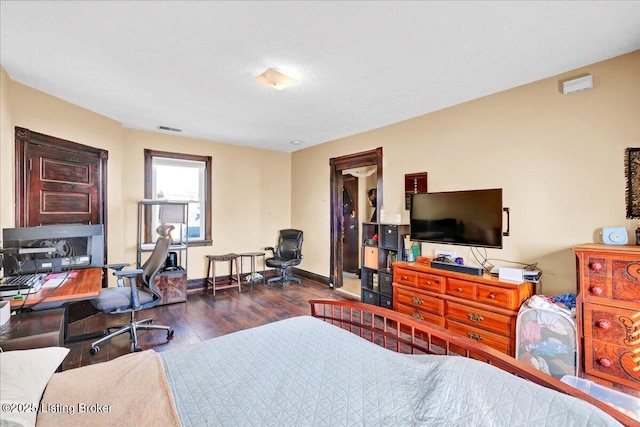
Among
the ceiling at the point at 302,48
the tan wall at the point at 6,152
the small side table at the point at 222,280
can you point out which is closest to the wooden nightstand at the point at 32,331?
the tan wall at the point at 6,152

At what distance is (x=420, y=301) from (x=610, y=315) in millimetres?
1448

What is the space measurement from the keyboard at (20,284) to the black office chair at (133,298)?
493 millimetres

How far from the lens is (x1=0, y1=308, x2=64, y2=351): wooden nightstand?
1.67m

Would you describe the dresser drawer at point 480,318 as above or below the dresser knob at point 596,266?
below

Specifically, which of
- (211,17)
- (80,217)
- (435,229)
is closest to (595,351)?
(435,229)

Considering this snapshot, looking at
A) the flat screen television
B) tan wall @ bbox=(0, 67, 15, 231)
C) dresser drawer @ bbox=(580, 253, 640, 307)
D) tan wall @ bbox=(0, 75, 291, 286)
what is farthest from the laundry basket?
tan wall @ bbox=(0, 67, 15, 231)

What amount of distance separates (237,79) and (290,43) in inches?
30.6

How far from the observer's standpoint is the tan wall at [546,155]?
224 centimetres

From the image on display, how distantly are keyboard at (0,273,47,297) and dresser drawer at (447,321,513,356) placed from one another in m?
3.50

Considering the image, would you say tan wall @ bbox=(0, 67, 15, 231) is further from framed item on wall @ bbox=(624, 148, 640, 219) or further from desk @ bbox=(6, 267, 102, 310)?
framed item on wall @ bbox=(624, 148, 640, 219)

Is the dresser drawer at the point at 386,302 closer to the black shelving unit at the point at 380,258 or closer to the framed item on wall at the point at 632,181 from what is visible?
the black shelving unit at the point at 380,258

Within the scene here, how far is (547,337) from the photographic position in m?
2.21

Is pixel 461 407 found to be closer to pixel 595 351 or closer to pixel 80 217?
pixel 595 351

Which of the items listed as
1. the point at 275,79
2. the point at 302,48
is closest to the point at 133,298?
the point at 275,79
